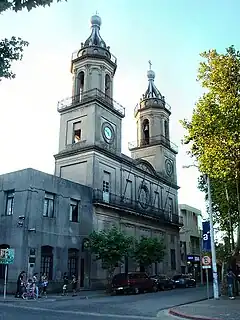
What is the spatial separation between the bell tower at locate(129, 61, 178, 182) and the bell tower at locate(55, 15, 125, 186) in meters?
10.6

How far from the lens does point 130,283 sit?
2883cm

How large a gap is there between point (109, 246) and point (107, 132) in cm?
1309

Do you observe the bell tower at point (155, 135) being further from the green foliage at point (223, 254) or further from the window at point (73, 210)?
the window at point (73, 210)

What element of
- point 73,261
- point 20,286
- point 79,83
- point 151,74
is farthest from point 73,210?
point 151,74

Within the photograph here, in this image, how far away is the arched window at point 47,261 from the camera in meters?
28.4

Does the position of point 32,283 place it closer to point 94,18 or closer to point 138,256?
point 138,256

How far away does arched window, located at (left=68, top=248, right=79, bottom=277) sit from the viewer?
3087 centimetres

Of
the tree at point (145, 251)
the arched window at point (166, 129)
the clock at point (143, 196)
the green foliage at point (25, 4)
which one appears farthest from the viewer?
the arched window at point (166, 129)

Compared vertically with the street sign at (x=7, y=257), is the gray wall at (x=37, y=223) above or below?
above

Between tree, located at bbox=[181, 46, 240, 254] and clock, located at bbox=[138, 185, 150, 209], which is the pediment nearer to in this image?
clock, located at bbox=[138, 185, 150, 209]

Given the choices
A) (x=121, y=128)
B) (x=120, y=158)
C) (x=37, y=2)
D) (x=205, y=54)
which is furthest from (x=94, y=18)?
(x=37, y=2)

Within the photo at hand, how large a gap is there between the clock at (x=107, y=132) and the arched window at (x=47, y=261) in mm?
13461

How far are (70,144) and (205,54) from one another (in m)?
19.1

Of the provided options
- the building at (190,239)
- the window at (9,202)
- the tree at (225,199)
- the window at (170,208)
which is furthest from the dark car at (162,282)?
the building at (190,239)
